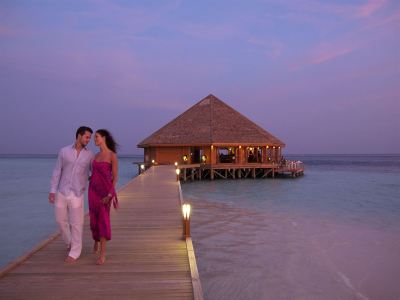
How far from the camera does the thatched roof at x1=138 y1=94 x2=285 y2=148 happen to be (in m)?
30.4

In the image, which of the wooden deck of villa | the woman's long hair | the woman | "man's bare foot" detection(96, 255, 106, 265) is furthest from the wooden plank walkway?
the wooden deck of villa

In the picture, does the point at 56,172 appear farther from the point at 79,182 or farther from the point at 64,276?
the point at 64,276

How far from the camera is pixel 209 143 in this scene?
2961cm

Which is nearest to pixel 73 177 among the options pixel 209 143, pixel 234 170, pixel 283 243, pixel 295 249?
pixel 295 249

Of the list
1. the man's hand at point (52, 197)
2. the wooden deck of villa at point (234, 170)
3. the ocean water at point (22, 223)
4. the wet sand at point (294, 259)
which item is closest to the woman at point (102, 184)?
the man's hand at point (52, 197)

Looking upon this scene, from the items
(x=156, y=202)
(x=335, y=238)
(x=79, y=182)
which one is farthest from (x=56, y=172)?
(x=335, y=238)

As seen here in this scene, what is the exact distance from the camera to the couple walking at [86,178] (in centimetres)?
502

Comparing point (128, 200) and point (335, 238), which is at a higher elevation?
point (128, 200)

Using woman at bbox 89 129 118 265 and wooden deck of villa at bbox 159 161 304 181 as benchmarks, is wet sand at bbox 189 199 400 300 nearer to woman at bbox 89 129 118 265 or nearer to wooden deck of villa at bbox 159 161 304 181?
woman at bbox 89 129 118 265

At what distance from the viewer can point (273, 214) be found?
16094 millimetres

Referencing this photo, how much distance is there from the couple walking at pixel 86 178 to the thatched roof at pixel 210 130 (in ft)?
80.5

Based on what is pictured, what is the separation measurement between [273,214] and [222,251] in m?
6.64

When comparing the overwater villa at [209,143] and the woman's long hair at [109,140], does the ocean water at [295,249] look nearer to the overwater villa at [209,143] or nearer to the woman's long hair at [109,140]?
the woman's long hair at [109,140]

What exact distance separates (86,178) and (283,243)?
7.11 meters
